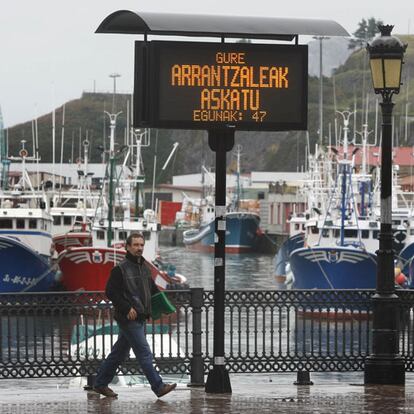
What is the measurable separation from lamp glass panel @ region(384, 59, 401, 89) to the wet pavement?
3884 mm

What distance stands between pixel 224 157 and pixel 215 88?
1.10 metres

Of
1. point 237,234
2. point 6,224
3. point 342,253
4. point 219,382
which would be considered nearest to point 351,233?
point 342,253

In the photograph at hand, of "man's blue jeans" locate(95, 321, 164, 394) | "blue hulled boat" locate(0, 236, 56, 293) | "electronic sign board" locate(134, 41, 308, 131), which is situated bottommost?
"blue hulled boat" locate(0, 236, 56, 293)

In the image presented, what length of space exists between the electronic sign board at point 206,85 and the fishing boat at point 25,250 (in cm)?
4819

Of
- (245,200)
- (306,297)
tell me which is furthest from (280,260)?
(245,200)

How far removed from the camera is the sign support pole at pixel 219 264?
17.9 m

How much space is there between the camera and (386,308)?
19.2 meters

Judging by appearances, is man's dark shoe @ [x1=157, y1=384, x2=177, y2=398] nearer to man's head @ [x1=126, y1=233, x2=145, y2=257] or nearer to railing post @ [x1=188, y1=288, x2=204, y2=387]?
man's head @ [x1=126, y1=233, x2=145, y2=257]

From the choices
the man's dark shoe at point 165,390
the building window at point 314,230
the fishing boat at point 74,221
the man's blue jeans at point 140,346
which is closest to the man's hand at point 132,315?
Answer: the man's blue jeans at point 140,346

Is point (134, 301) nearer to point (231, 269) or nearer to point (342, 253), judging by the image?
point (342, 253)

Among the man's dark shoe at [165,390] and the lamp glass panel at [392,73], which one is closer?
the man's dark shoe at [165,390]

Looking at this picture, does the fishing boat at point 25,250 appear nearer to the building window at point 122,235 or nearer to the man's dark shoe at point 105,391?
the building window at point 122,235

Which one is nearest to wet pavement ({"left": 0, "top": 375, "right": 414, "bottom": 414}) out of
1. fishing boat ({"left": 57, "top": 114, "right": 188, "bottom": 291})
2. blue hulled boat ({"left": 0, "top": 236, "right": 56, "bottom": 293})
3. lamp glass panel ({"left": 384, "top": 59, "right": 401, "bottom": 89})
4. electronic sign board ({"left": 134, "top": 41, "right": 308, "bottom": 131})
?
electronic sign board ({"left": 134, "top": 41, "right": 308, "bottom": 131})

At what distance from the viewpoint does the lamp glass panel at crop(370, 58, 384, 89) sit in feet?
63.8
